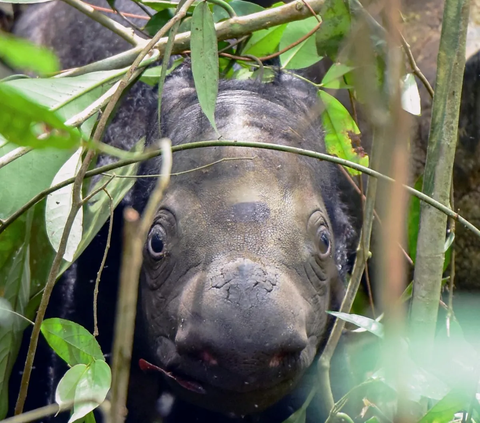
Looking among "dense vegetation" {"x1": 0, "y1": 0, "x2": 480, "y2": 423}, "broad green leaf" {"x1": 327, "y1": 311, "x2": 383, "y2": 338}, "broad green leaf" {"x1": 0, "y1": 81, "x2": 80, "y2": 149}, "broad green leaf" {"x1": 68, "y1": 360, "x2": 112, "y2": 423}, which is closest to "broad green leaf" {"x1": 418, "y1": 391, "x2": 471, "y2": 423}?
"dense vegetation" {"x1": 0, "y1": 0, "x2": 480, "y2": 423}

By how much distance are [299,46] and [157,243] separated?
65 cm

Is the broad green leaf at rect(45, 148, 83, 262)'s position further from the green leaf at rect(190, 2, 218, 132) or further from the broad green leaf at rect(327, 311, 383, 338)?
the broad green leaf at rect(327, 311, 383, 338)

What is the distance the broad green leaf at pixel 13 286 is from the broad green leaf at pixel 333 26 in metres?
0.76

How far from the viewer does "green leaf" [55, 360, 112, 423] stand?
1229 mm

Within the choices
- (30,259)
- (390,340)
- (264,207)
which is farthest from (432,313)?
(30,259)

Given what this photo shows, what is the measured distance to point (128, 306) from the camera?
702 mm

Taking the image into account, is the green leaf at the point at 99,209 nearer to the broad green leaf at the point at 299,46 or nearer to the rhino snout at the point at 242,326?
the rhino snout at the point at 242,326

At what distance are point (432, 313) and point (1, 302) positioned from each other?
2.67 ft

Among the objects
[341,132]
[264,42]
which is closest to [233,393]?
[341,132]

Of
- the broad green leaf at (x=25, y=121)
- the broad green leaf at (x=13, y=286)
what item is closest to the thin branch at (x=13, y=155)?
the broad green leaf at (x=13, y=286)

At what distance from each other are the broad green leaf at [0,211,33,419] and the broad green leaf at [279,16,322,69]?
2.62 feet

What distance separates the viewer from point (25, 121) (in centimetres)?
54

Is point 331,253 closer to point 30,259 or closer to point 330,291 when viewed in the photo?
point 330,291

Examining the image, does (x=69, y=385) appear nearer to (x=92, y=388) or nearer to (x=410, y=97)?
(x=92, y=388)
